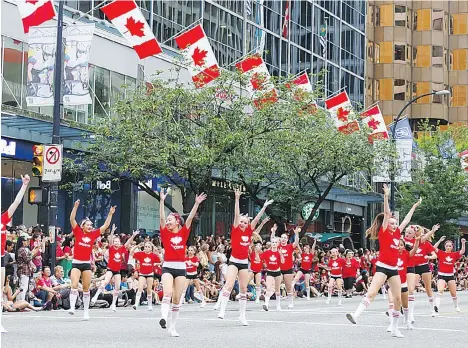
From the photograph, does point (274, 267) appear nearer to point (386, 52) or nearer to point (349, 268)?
point (349, 268)

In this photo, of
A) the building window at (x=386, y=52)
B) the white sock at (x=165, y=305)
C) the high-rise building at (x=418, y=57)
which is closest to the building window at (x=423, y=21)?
the high-rise building at (x=418, y=57)

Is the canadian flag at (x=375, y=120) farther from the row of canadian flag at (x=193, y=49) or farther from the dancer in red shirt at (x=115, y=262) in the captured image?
the dancer in red shirt at (x=115, y=262)

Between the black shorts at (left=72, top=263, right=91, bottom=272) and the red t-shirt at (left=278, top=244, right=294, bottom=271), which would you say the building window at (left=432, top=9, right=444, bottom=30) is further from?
the black shorts at (left=72, top=263, right=91, bottom=272)

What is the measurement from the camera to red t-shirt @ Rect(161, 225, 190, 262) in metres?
14.9

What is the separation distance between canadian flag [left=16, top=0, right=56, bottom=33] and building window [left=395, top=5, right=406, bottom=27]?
57.0 meters

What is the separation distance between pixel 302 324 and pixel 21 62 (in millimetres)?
18523

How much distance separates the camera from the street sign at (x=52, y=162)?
2364cm

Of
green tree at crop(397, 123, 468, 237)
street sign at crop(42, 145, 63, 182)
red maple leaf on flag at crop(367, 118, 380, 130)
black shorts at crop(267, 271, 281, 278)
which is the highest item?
red maple leaf on flag at crop(367, 118, 380, 130)

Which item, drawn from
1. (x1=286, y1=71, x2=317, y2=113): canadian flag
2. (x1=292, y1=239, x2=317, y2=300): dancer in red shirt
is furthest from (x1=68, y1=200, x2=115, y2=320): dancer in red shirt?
(x1=286, y1=71, x2=317, y2=113): canadian flag

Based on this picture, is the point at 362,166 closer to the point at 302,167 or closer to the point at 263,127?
the point at 302,167

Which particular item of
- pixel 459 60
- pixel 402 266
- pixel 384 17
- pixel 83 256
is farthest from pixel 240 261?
pixel 459 60

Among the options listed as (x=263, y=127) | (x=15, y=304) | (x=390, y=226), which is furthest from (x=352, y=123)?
(x=390, y=226)

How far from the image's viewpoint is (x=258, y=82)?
35062mm

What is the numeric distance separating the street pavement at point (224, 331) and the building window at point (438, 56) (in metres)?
63.4
